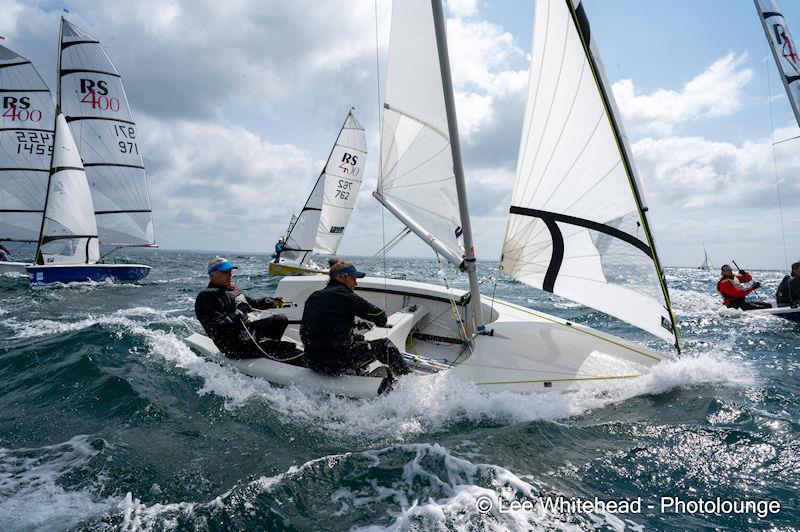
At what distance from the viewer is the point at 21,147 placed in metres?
16.7

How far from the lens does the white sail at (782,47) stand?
397 inches

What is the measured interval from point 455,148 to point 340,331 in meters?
2.06

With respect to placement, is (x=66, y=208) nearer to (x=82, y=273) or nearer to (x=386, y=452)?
(x=82, y=273)

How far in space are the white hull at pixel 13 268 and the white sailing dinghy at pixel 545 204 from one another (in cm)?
1726

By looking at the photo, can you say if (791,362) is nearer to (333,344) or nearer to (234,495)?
(333,344)

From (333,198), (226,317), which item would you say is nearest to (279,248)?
(333,198)

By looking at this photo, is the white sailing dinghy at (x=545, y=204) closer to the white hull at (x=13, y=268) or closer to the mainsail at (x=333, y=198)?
the mainsail at (x=333, y=198)

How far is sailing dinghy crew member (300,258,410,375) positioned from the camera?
3.64 m

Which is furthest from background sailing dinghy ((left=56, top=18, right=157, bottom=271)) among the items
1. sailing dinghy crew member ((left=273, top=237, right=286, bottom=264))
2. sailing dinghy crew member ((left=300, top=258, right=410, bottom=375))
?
sailing dinghy crew member ((left=300, top=258, right=410, bottom=375))

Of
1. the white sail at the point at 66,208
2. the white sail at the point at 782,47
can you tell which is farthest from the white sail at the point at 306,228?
the white sail at the point at 782,47

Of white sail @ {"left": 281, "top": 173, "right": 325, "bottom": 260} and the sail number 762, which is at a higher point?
the sail number 762

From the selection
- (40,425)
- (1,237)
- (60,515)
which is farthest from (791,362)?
(1,237)

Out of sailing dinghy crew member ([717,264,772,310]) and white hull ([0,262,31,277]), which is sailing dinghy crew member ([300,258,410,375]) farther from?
white hull ([0,262,31,277])

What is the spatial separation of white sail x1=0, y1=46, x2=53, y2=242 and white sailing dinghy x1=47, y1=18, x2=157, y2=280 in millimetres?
1593
